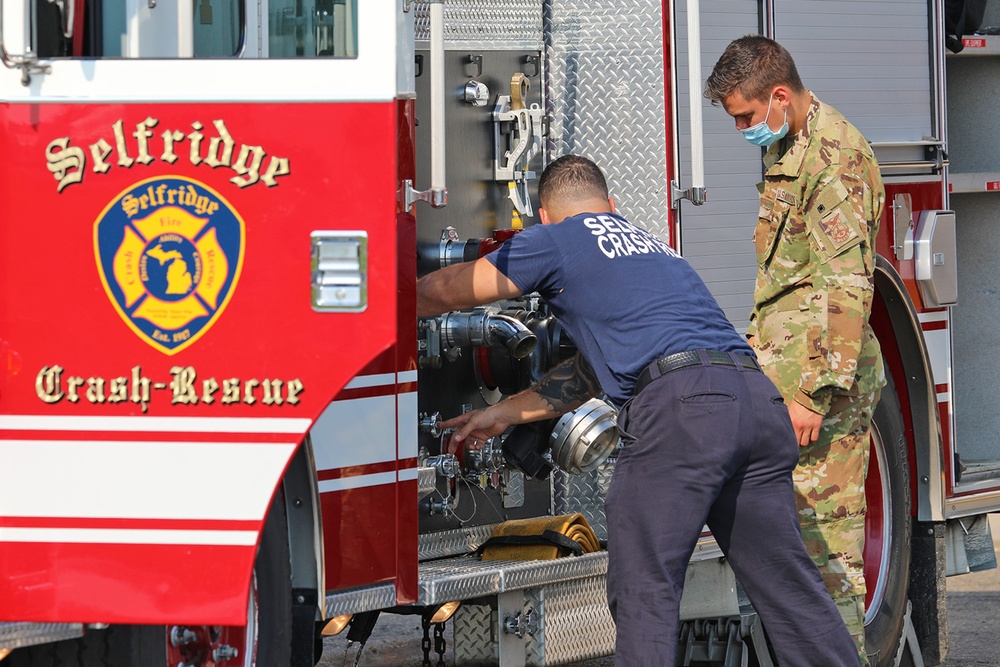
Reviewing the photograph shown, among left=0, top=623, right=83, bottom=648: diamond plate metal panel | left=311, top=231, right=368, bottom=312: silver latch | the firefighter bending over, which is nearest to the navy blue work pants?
the firefighter bending over

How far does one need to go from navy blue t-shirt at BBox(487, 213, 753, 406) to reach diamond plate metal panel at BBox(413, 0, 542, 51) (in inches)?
44.5

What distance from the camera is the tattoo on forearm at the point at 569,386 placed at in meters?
4.28

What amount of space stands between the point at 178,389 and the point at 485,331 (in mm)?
1468

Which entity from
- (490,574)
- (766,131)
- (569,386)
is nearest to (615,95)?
(766,131)

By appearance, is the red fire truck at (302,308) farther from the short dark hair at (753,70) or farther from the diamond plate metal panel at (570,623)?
the short dark hair at (753,70)

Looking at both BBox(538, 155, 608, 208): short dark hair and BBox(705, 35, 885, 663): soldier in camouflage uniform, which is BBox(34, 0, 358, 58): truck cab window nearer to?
BBox(538, 155, 608, 208): short dark hair

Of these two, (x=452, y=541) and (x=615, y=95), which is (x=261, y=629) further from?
(x=615, y=95)

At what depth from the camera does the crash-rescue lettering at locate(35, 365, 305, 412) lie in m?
3.12

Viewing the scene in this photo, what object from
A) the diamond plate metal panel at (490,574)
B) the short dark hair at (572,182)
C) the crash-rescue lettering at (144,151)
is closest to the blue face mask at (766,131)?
the short dark hair at (572,182)

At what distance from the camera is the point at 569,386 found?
4281mm

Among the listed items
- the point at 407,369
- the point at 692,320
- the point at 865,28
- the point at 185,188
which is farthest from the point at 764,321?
the point at 185,188

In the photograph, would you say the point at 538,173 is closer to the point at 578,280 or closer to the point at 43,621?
the point at 578,280

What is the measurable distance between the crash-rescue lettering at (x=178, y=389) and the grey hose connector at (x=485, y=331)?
139cm

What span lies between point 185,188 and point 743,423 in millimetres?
1430
